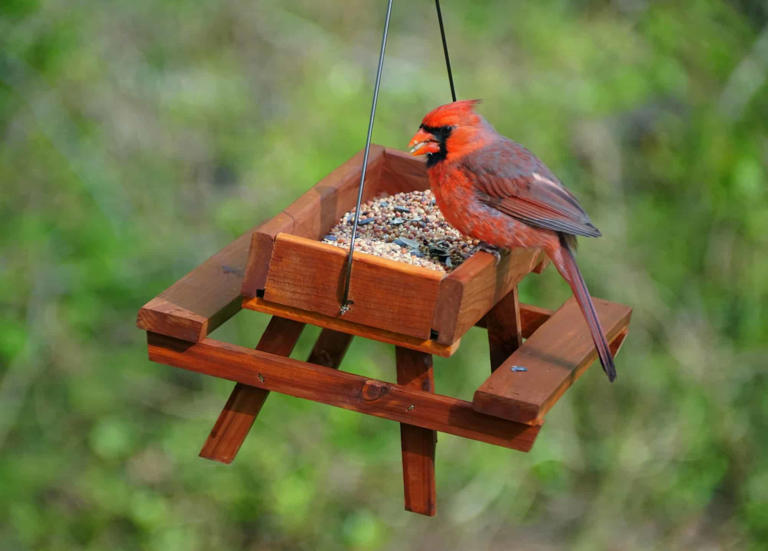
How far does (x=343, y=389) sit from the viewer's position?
7.98ft

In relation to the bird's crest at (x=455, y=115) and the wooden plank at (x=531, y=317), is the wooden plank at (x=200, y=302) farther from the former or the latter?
the wooden plank at (x=531, y=317)

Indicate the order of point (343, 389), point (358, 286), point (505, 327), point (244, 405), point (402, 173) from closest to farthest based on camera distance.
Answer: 1. point (358, 286)
2. point (343, 389)
3. point (244, 405)
4. point (505, 327)
5. point (402, 173)

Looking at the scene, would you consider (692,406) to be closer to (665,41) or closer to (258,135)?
(665,41)

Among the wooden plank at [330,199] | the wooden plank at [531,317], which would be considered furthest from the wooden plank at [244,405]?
the wooden plank at [531,317]

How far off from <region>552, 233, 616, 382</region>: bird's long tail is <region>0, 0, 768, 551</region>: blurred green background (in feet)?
8.08

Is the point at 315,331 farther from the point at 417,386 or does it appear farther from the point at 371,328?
the point at 371,328

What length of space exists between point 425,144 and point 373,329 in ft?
1.62

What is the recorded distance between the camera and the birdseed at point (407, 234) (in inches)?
102

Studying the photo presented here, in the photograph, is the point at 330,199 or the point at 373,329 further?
the point at 330,199

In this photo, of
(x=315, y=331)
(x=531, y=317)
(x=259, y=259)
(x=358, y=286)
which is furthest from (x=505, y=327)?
(x=315, y=331)

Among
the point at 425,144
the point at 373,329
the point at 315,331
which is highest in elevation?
the point at 425,144

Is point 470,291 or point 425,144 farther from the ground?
point 425,144

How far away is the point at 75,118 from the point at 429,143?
115 inches

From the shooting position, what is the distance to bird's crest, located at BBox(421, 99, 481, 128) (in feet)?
8.36
